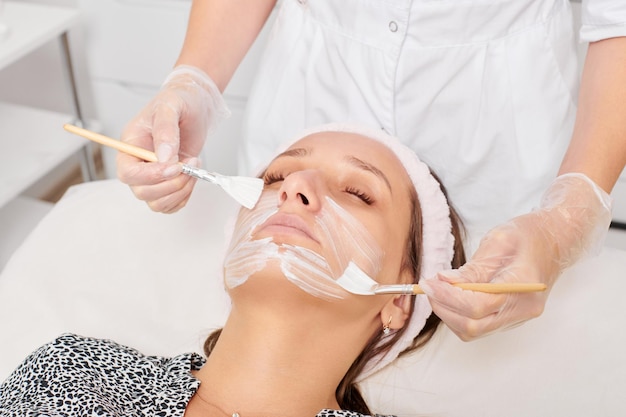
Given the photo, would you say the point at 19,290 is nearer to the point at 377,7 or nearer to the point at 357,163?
the point at 357,163

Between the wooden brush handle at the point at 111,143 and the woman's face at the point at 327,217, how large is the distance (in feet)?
0.64

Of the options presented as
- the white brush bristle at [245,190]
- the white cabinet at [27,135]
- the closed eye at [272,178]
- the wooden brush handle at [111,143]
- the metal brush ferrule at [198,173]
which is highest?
the wooden brush handle at [111,143]

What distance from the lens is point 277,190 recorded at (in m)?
1.26

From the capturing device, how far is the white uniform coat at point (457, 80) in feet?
4.52

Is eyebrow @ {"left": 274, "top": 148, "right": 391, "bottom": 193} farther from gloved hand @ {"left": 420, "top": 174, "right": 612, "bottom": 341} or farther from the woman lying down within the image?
gloved hand @ {"left": 420, "top": 174, "right": 612, "bottom": 341}

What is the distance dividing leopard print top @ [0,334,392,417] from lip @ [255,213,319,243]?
0.28 meters

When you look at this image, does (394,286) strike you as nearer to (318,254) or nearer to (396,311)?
(318,254)

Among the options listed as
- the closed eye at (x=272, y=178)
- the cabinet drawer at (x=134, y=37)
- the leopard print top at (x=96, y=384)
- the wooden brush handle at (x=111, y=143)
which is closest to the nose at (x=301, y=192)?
the closed eye at (x=272, y=178)

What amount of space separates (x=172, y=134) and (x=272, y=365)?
0.44 meters

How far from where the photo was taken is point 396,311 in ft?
4.28

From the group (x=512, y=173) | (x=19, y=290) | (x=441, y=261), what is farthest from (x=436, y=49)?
(x=19, y=290)

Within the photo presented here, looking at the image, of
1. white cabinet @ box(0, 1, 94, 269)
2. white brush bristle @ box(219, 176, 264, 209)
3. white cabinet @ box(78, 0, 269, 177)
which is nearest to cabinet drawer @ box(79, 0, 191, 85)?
white cabinet @ box(78, 0, 269, 177)

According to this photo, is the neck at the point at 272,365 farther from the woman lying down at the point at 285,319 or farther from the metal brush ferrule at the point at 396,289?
the metal brush ferrule at the point at 396,289

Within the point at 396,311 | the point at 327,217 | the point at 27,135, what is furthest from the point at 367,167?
the point at 27,135
